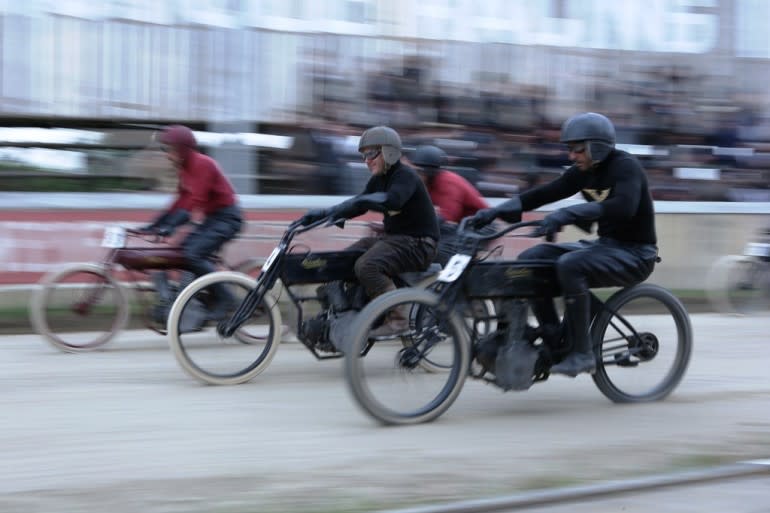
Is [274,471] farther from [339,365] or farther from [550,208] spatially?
[550,208]

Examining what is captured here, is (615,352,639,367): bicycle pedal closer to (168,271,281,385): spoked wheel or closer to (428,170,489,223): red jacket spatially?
(168,271,281,385): spoked wheel

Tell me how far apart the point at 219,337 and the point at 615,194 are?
2718 millimetres

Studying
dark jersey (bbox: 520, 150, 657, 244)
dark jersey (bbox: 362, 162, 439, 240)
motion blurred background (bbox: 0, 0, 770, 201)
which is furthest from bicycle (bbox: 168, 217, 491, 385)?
motion blurred background (bbox: 0, 0, 770, 201)

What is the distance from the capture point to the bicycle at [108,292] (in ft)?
27.9

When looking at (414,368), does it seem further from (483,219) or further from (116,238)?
(116,238)

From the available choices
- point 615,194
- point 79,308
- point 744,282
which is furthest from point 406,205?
point 744,282

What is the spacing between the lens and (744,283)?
38.5 feet

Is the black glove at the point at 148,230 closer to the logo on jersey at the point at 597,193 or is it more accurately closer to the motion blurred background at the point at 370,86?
the motion blurred background at the point at 370,86

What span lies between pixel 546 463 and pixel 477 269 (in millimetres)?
1266

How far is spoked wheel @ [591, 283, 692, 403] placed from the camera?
6.68 m

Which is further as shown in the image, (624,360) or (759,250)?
(759,250)

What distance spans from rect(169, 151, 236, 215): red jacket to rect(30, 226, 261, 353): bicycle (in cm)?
42

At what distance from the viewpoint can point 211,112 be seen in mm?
12547

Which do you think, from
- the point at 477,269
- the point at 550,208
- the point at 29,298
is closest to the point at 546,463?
the point at 477,269
